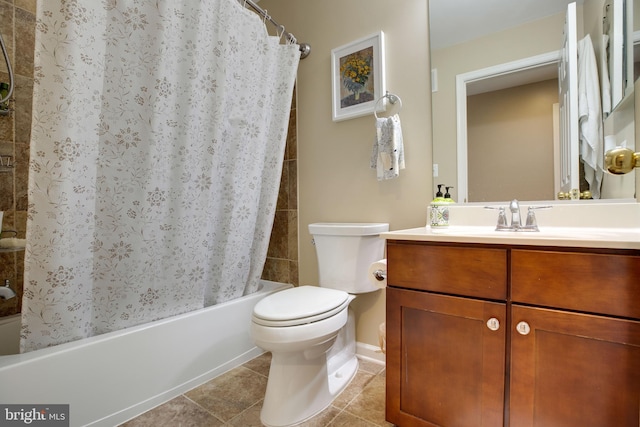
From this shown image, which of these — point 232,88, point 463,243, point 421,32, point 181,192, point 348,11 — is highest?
point 348,11

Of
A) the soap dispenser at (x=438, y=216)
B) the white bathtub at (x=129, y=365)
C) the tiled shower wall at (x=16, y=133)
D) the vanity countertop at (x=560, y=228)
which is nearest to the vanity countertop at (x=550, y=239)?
the vanity countertop at (x=560, y=228)

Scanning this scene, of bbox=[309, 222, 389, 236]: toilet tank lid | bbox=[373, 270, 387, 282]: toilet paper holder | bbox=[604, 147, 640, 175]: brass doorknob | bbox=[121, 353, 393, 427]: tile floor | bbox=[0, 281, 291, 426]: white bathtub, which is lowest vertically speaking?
bbox=[121, 353, 393, 427]: tile floor

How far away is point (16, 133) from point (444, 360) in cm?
226

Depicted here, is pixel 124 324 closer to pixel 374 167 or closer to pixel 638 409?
pixel 374 167

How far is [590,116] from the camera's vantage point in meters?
1.17

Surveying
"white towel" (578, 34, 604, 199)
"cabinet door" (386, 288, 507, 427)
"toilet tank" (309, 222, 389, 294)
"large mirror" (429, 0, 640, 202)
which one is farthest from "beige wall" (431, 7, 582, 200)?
"cabinet door" (386, 288, 507, 427)

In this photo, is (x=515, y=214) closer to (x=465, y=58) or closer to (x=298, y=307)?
(x=465, y=58)

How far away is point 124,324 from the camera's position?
1.30m

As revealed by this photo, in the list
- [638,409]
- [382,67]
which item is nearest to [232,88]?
[382,67]

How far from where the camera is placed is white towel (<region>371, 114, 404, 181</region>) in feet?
5.00

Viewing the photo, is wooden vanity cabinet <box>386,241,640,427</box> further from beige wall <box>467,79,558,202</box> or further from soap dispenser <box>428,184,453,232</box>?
beige wall <box>467,79,558,202</box>

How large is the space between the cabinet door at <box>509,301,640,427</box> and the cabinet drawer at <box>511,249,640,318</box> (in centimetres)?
3

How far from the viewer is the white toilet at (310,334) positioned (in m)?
1.13

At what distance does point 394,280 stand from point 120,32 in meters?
1.44
